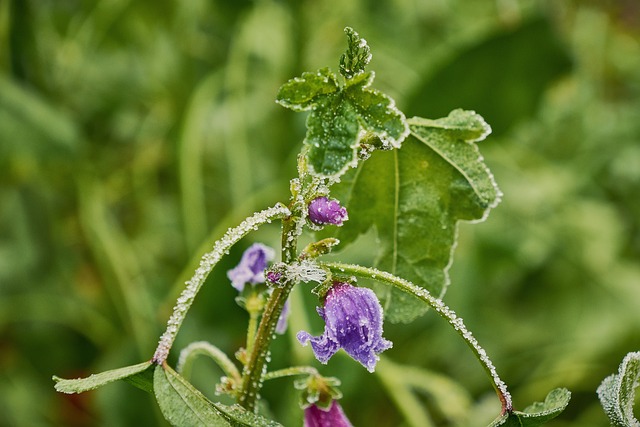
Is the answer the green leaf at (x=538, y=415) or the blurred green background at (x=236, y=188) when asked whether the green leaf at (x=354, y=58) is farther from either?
the blurred green background at (x=236, y=188)

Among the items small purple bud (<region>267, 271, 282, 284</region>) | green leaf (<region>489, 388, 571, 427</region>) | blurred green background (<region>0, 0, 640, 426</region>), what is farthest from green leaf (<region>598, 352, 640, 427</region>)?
blurred green background (<region>0, 0, 640, 426</region>)

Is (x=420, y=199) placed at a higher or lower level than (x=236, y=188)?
lower

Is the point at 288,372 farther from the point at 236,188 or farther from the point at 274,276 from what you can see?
the point at 236,188

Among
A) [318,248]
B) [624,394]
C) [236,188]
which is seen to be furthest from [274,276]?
[236,188]

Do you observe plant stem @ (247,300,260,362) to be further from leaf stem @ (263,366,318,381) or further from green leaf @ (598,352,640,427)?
green leaf @ (598,352,640,427)

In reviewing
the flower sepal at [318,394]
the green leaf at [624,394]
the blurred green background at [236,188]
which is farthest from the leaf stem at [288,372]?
the blurred green background at [236,188]

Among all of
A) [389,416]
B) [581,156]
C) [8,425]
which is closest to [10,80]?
[8,425]

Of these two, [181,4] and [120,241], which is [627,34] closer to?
[181,4]
